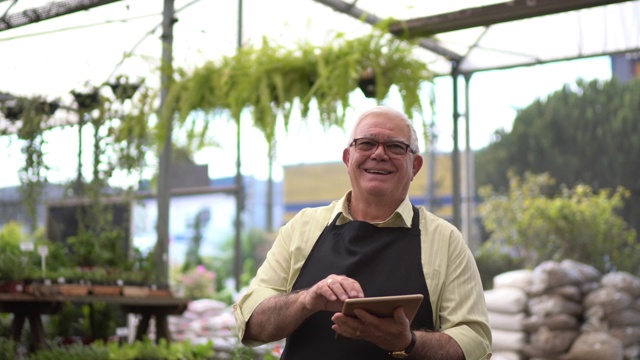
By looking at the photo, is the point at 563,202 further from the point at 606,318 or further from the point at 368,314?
the point at 368,314

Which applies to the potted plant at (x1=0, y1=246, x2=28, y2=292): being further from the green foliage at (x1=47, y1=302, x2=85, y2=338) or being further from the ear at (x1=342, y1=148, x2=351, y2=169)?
the ear at (x1=342, y1=148, x2=351, y2=169)

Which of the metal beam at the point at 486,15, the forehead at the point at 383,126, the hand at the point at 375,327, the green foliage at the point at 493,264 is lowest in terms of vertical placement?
the green foliage at the point at 493,264

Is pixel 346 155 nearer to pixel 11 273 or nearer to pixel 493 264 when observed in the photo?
pixel 11 273

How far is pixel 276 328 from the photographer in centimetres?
168

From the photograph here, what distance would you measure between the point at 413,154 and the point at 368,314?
42 cm

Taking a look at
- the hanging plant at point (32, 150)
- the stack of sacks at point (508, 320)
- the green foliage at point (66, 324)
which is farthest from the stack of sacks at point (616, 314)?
the hanging plant at point (32, 150)

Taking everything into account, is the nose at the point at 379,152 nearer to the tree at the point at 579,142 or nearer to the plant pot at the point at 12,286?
the plant pot at the point at 12,286

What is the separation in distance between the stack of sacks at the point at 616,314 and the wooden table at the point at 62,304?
9.39ft

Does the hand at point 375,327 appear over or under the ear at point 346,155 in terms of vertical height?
under

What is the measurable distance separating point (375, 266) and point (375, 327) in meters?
0.22

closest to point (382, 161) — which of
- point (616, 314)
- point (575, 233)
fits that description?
point (616, 314)

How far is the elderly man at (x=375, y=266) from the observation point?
1697 millimetres

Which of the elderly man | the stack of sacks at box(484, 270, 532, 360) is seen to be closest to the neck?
the elderly man

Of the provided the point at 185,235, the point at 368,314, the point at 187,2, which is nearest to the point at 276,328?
the point at 368,314
